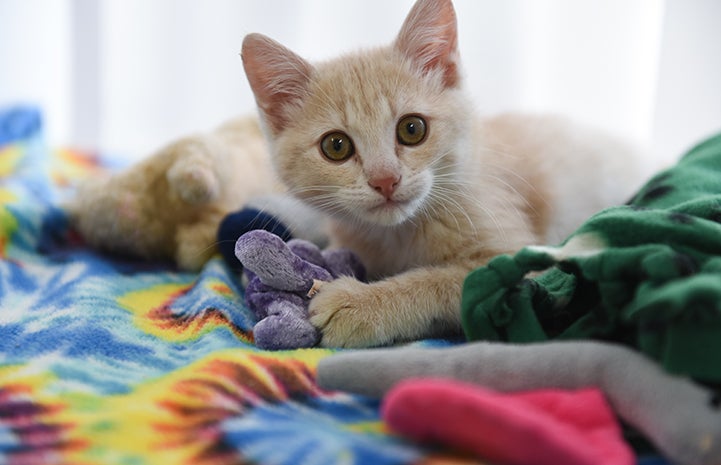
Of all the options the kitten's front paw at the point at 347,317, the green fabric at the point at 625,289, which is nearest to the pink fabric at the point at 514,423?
the green fabric at the point at 625,289

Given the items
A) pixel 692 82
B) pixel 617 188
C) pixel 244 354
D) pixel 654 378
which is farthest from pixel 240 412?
pixel 692 82

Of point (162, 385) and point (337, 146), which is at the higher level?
point (337, 146)

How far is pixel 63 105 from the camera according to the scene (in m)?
3.41

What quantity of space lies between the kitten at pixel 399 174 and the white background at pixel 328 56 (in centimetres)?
23

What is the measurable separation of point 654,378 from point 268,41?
3.11 feet

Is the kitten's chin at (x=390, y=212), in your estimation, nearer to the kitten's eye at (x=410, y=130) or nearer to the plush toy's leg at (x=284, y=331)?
the kitten's eye at (x=410, y=130)

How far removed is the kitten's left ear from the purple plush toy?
1.57ft

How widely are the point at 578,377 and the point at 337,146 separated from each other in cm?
66

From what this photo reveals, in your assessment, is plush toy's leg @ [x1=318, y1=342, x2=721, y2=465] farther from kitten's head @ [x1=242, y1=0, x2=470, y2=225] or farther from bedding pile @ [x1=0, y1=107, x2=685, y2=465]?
kitten's head @ [x1=242, y1=0, x2=470, y2=225]

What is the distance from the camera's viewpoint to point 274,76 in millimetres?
1350

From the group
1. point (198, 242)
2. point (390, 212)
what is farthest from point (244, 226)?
point (390, 212)

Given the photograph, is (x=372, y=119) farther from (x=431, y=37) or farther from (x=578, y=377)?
(x=578, y=377)

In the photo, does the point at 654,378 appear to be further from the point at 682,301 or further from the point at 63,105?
the point at 63,105

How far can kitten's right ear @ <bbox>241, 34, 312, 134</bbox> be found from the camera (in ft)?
4.29
